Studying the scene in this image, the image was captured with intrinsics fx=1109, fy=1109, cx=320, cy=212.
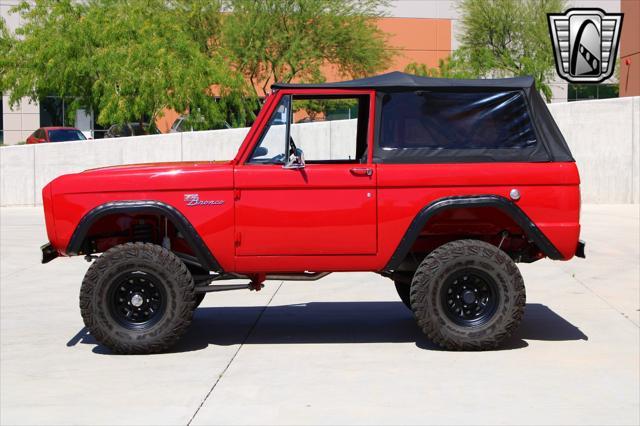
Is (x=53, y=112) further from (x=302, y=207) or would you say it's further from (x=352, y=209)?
(x=352, y=209)

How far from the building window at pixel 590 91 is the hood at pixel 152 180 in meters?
64.0

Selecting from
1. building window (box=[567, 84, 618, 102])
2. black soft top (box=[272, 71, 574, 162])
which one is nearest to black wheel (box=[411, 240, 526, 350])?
black soft top (box=[272, 71, 574, 162])

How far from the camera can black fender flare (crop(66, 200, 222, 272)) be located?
8.39 m

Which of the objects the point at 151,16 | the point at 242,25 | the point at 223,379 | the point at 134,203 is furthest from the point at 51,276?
the point at 242,25

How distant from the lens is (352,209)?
8453mm

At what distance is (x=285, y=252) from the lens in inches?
335

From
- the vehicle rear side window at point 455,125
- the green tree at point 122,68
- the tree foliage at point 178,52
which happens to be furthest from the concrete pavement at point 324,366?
the tree foliage at point 178,52

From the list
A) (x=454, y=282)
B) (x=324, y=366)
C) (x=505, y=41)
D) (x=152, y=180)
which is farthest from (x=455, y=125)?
(x=505, y=41)

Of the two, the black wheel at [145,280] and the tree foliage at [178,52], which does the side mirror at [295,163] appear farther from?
the tree foliage at [178,52]

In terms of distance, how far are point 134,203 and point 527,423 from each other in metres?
3.55

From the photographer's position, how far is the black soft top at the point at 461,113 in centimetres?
857

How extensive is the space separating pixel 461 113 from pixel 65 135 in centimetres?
3337

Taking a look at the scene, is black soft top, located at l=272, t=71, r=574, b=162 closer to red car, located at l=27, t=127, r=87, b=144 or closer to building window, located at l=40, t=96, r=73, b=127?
red car, located at l=27, t=127, r=87, b=144

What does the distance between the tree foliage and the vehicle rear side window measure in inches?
1010
